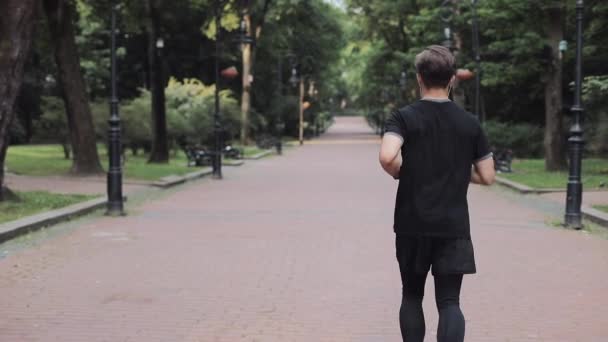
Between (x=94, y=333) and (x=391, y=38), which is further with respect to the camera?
(x=391, y=38)

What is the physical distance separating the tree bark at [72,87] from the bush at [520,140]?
20.6 m

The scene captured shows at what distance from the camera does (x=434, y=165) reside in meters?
3.87

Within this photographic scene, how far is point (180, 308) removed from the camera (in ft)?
20.5

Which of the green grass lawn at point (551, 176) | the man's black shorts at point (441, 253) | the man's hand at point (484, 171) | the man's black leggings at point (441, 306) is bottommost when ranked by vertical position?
the green grass lawn at point (551, 176)

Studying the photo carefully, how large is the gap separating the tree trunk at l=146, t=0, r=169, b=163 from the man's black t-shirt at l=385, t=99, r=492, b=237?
73.3 ft

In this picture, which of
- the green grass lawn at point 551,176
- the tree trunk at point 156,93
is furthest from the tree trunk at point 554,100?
the tree trunk at point 156,93

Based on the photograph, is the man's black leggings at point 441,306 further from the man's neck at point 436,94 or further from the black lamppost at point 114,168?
the black lamppost at point 114,168

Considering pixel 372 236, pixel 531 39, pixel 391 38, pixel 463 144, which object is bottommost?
pixel 372 236

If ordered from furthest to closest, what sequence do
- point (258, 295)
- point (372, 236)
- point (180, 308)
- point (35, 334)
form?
1. point (372, 236)
2. point (258, 295)
3. point (180, 308)
4. point (35, 334)

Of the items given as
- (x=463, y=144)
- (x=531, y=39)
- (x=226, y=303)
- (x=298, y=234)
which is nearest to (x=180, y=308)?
(x=226, y=303)

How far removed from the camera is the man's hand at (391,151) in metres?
3.77

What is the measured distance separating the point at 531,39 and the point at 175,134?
626 inches

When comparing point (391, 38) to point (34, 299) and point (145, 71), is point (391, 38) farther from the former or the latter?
point (34, 299)

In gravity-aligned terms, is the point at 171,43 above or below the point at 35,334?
above
